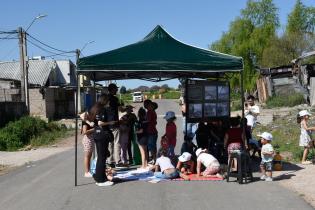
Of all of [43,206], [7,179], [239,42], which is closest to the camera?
[43,206]

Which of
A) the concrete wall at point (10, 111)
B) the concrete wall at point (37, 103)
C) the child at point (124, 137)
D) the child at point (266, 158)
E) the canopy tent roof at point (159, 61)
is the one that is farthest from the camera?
the concrete wall at point (37, 103)

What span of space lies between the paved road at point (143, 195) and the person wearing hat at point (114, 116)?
1439mm

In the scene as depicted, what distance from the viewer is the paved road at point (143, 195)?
8.30 metres

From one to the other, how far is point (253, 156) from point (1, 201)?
675cm

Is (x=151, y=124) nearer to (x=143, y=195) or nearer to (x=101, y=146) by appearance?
(x=101, y=146)

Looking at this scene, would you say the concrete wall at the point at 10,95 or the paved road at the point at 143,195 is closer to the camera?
the paved road at the point at 143,195

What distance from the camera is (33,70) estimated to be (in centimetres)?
5391

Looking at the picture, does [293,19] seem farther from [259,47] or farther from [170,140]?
[170,140]

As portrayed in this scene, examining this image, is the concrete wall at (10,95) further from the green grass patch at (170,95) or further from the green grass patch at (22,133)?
the green grass patch at (170,95)

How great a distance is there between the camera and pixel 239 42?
55.4 m

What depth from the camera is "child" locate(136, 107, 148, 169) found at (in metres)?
12.0

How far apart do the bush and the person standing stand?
2292cm

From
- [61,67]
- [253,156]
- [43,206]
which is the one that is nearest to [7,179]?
[43,206]

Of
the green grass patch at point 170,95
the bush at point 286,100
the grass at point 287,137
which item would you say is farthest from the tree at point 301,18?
the green grass patch at point 170,95
